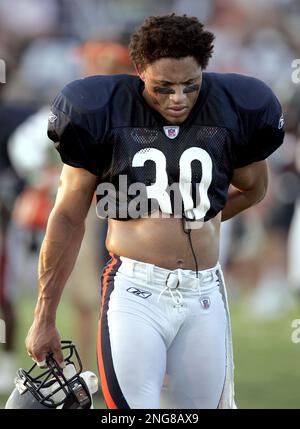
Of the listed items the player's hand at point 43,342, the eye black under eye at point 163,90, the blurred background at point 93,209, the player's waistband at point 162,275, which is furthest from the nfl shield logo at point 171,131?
the blurred background at point 93,209

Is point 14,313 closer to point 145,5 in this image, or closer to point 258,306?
point 258,306

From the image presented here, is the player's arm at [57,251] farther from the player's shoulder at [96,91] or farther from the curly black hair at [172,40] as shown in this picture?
the curly black hair at [172,40]

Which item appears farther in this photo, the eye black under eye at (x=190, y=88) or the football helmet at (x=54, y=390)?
the football helmet at (x=54, y=390)

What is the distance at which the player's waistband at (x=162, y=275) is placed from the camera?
136 inches

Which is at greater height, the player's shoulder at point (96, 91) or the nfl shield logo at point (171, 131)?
the player's shoulder at point (96, 91)

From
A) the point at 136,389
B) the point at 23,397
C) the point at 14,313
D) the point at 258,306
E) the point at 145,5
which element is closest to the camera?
the point at 136,389

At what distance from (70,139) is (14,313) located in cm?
324

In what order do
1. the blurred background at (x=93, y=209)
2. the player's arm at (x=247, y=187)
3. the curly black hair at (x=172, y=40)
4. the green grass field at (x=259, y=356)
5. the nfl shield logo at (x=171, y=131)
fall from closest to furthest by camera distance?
1. the curly black hair at (x=172, y=40)
2. the nfl shield logo at (x=171, y=131)
3. the player's arm at (x=247, y=187)
4. the green grass field at (x=259, y=356)
5. the blurred background at (x=93, y=209)

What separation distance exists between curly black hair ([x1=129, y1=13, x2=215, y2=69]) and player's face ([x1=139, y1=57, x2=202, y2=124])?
0.08 ft

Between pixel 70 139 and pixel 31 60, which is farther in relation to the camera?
pixel 31 60

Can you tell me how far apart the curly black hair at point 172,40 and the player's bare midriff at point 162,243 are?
515 millimetres

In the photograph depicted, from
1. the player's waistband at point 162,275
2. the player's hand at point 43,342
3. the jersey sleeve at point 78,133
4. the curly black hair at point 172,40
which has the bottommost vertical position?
the player's hand at point 43,342
